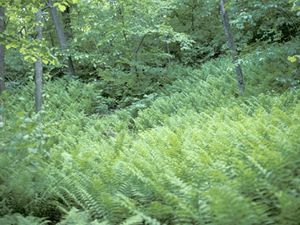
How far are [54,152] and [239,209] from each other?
390cm

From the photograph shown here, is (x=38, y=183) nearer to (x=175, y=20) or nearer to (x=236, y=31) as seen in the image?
(x=236, y=31)

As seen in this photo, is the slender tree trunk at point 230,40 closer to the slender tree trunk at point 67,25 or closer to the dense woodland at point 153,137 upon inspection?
the dense woodland at point 153,137

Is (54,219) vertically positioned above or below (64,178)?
below

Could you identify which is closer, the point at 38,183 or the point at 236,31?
the point at 38,183

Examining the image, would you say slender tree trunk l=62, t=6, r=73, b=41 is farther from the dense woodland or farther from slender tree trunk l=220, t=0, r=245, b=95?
slender tree trunk l=220, t=0, r=245, b=95

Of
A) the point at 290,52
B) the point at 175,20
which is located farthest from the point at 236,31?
the point at 290,52

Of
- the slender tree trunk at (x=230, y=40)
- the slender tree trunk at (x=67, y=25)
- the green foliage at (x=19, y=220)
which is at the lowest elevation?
the green foliage at (x=19, y=220)

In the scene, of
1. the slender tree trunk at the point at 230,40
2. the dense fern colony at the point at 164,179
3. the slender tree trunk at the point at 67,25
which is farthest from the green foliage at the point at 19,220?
the slender tree trunk at the point at 67,25

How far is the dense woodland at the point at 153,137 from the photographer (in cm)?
322

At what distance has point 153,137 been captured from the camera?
20.7ft

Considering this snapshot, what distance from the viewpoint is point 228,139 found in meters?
4.59

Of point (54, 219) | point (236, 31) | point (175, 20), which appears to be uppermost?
point (175, 20)

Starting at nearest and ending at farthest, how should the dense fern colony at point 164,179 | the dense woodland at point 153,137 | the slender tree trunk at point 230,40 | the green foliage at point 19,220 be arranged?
the dense fern colony at point 164,179 → the dense woodland at point 153,137 → the green foliage at point 19,220 → the slender tree trunk at point 230,40

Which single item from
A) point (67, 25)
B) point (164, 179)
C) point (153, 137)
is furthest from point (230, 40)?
point (67, 25)
